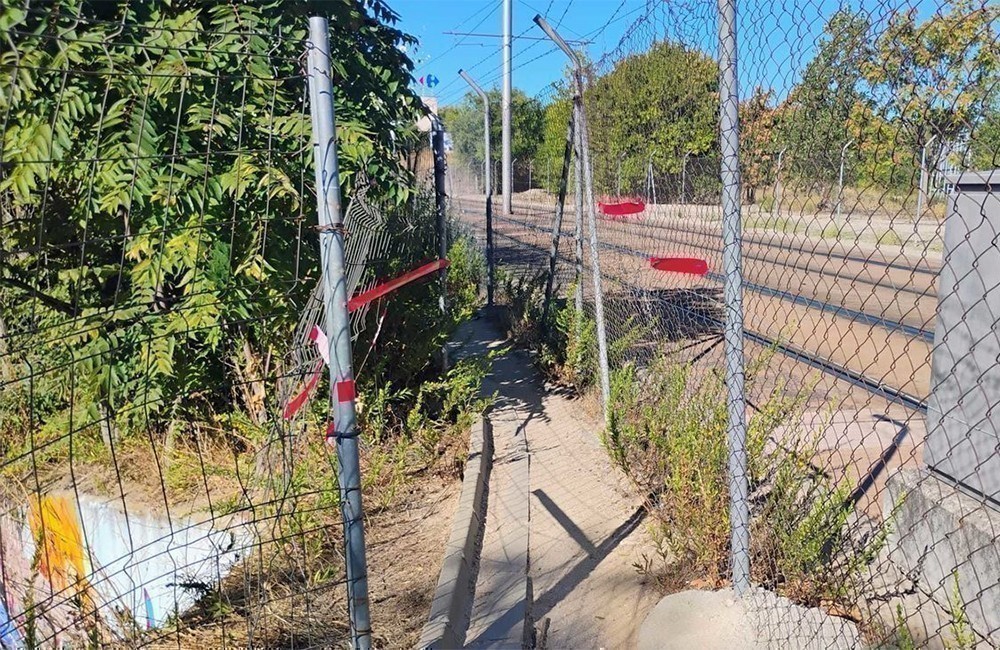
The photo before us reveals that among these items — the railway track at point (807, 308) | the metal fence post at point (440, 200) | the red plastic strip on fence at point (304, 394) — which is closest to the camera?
the red plastic strip on fence at point (304, 394)

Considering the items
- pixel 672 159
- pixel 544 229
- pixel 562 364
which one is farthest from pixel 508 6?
pixel 672 159

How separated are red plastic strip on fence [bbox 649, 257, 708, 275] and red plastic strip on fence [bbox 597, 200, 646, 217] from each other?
637mm

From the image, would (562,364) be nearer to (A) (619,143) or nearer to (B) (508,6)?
(A) (619,143)

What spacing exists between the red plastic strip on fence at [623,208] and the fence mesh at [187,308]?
1505 mm

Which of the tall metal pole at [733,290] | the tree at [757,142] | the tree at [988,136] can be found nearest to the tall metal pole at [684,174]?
the tree at [757,142]

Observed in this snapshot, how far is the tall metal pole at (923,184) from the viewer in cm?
223

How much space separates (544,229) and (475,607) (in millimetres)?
6900

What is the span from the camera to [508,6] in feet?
74.8

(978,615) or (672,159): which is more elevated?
(672,159)

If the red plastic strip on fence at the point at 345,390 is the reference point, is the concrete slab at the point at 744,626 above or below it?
below

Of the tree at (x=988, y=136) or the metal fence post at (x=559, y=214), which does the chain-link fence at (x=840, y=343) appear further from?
the metal fence post at (x=559, y=214)

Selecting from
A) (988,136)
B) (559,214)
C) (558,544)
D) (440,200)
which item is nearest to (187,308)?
(558,544)

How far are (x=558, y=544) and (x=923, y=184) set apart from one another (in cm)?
279

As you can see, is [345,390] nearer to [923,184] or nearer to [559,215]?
[923,184]
